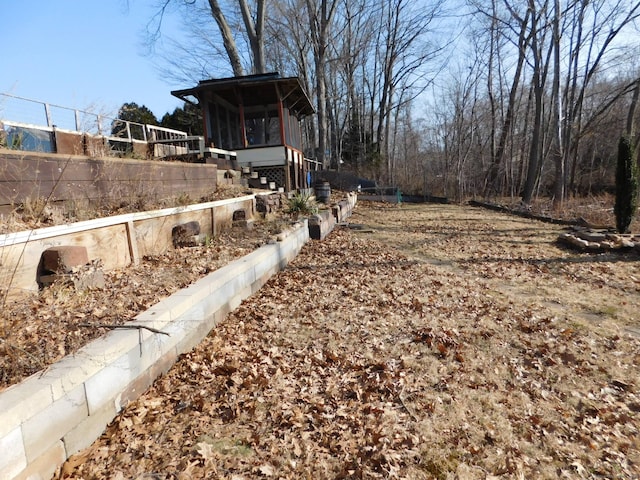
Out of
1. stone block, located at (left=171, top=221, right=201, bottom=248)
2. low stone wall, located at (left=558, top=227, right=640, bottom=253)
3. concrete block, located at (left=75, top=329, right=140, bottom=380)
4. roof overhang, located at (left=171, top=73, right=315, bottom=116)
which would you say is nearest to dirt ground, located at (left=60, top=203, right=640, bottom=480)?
concrete block, located at (left=75, top=329, right=140, bottom=380)

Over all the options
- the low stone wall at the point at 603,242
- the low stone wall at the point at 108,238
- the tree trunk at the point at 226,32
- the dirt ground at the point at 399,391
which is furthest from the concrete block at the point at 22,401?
the tree trunk at the point at 226,32

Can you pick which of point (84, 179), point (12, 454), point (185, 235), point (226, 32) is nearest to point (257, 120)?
point (226, 32)

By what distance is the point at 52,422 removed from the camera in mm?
1644

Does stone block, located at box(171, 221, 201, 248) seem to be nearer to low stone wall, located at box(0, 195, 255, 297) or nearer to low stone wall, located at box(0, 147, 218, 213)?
low stone wall, located at box(0, 195, 255, 297)

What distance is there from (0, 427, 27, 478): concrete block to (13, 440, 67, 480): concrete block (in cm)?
4

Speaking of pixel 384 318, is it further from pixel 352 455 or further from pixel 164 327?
pixel 164 327

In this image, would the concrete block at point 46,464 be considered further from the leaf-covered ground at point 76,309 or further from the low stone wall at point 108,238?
the low stone wall at point 108,238

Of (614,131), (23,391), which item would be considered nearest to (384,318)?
(23,391)

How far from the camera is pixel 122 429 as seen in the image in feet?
6.52

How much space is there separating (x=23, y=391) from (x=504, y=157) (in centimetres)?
2215

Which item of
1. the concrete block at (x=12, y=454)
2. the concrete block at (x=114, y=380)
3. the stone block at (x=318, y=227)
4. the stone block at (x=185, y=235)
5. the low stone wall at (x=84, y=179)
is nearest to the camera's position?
the concrete block at (x=12, y=454)

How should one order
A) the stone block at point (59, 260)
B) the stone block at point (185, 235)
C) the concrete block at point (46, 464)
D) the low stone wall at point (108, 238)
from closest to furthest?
1. the concrete block at point (46, 464)
2. the low stone wall at point (108, 238)
3. the stone block at point (59, 260)
4. the stone block at point (185, 235)

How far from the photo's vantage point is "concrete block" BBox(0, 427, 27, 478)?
1401 mm

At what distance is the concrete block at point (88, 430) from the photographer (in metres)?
1.75
